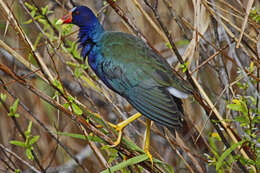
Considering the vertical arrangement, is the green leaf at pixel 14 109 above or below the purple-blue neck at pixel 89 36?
below

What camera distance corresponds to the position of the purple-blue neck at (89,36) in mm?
2353

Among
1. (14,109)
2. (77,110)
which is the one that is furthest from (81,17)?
(77,110)

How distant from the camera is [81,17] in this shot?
238 centimetres

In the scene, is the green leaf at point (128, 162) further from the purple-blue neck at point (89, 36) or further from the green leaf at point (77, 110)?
the purple-blue neck at point (89, 36)

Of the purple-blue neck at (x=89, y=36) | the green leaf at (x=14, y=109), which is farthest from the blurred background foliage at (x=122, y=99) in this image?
the purple-blue neck at (x=89, y=36)

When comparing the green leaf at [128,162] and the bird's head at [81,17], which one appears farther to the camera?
the bird's head at [81,17]

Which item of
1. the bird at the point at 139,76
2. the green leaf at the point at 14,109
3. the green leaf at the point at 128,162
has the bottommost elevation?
the green leaf at the point at 128,162

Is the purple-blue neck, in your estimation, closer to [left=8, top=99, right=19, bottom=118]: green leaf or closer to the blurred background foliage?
the blurred background foliage

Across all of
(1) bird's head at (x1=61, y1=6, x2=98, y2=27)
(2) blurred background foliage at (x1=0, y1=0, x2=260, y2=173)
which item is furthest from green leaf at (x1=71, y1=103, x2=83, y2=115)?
(1) bird's head at (x1=61, y1=6, x2=98, y2=27)

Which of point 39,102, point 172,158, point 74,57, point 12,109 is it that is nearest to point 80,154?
point 39,102

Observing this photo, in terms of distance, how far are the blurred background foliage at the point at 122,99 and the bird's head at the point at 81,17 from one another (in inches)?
3.8

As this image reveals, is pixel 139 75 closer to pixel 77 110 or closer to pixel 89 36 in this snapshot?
pixel 89 36

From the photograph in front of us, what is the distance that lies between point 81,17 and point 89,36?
0.44ft

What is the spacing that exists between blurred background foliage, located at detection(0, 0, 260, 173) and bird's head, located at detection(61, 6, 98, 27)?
0.10 m
